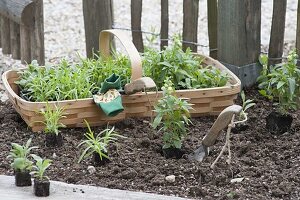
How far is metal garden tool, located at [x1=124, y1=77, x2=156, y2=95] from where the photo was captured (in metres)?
3.94

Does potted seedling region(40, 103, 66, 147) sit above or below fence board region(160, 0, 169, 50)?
below

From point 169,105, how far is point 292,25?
4.45 metres

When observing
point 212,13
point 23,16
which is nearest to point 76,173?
point 212,13

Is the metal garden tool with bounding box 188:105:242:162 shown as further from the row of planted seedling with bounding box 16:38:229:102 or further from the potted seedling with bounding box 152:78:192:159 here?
the row of planted seedling with bounding box 16:38:229:102

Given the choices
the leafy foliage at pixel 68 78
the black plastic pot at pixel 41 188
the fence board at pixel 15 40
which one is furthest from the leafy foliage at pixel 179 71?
the fence board at pixel 15 40

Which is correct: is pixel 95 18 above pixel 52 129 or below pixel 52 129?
above

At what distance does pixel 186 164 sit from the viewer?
3.58 meters

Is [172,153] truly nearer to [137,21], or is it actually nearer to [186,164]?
[186,164]

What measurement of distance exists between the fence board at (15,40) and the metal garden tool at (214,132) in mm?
2707

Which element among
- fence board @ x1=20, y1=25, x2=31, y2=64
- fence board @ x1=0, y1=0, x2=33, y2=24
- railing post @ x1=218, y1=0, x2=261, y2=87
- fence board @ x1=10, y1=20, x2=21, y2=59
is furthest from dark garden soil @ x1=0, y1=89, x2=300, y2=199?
fence board @ x1=10, y1=20, x2=21, y2=59

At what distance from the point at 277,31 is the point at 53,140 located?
167cm

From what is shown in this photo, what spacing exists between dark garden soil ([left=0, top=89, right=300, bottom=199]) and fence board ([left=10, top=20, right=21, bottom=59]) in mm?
1877

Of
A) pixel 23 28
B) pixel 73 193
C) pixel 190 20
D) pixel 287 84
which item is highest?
pixel 190 20

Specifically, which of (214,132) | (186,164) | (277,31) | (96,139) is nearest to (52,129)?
(96,139)
